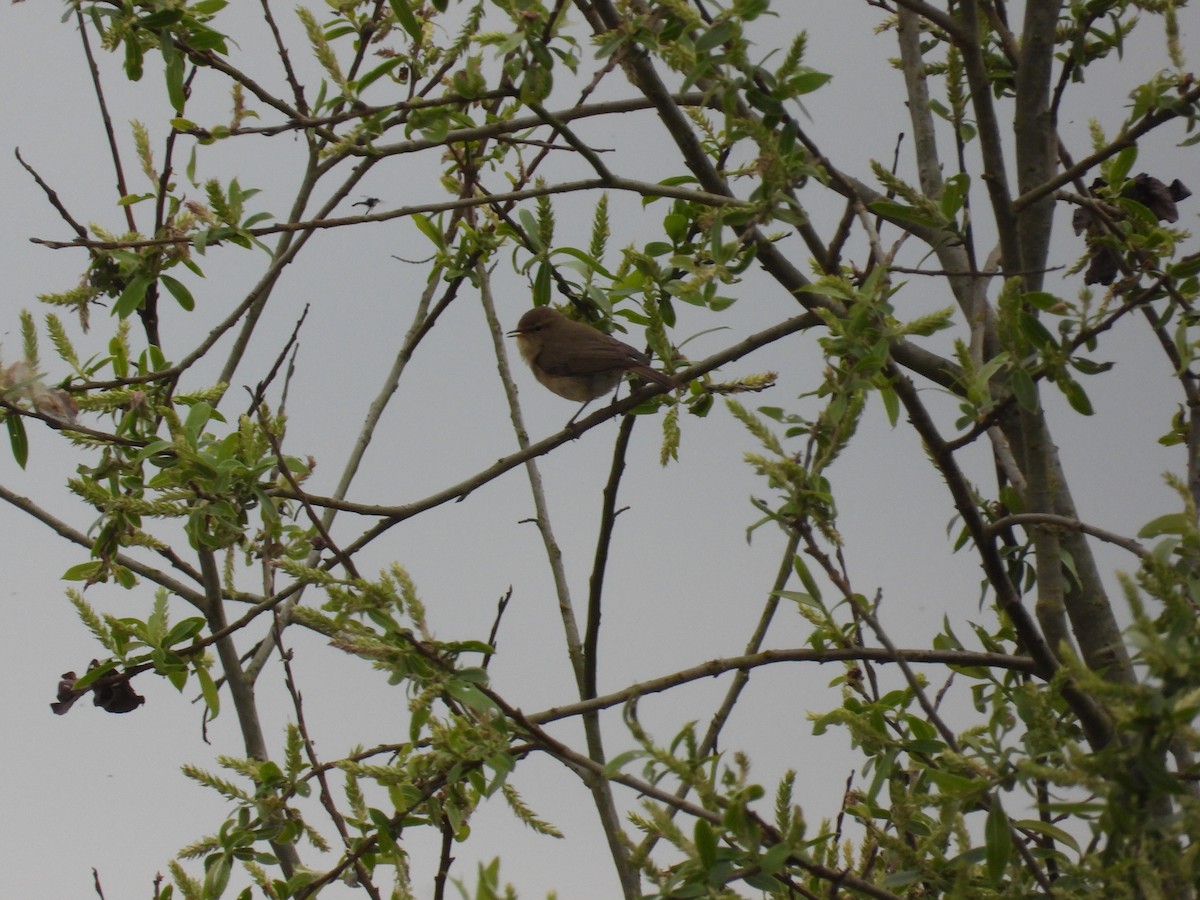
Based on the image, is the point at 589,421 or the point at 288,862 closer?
the point at 589,421

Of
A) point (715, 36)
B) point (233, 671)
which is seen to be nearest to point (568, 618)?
point (233, 671)

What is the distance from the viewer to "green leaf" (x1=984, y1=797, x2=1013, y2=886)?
7.10ft

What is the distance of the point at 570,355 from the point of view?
219 inches

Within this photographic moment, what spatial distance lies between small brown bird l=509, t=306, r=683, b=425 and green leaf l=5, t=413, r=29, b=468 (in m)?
2.39

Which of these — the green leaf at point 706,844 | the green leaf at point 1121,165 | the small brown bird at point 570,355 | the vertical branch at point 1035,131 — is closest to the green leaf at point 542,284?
the vertical branch at point 1035,131

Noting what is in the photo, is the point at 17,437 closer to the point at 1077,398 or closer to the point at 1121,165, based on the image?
the point at 1077,398

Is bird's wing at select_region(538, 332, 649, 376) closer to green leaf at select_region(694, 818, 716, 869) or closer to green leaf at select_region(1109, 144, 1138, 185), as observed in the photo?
green leaf at select_region(1109, 144, 1138, 185)

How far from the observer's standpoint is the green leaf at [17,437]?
9.12 feet

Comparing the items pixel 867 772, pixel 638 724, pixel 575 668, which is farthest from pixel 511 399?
pixel 638 724

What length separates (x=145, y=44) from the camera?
2816mm

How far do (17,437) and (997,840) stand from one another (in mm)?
2184

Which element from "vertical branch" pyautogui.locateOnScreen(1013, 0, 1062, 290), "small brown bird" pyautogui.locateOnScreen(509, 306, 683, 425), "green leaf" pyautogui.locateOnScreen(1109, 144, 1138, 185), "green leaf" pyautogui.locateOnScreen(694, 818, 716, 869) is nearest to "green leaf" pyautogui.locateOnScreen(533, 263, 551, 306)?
"vertical branch" pyautogui.locateOnScreen(1013, 0, 1062, 290)

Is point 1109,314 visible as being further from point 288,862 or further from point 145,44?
point 288,862

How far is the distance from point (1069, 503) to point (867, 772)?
97 cm
